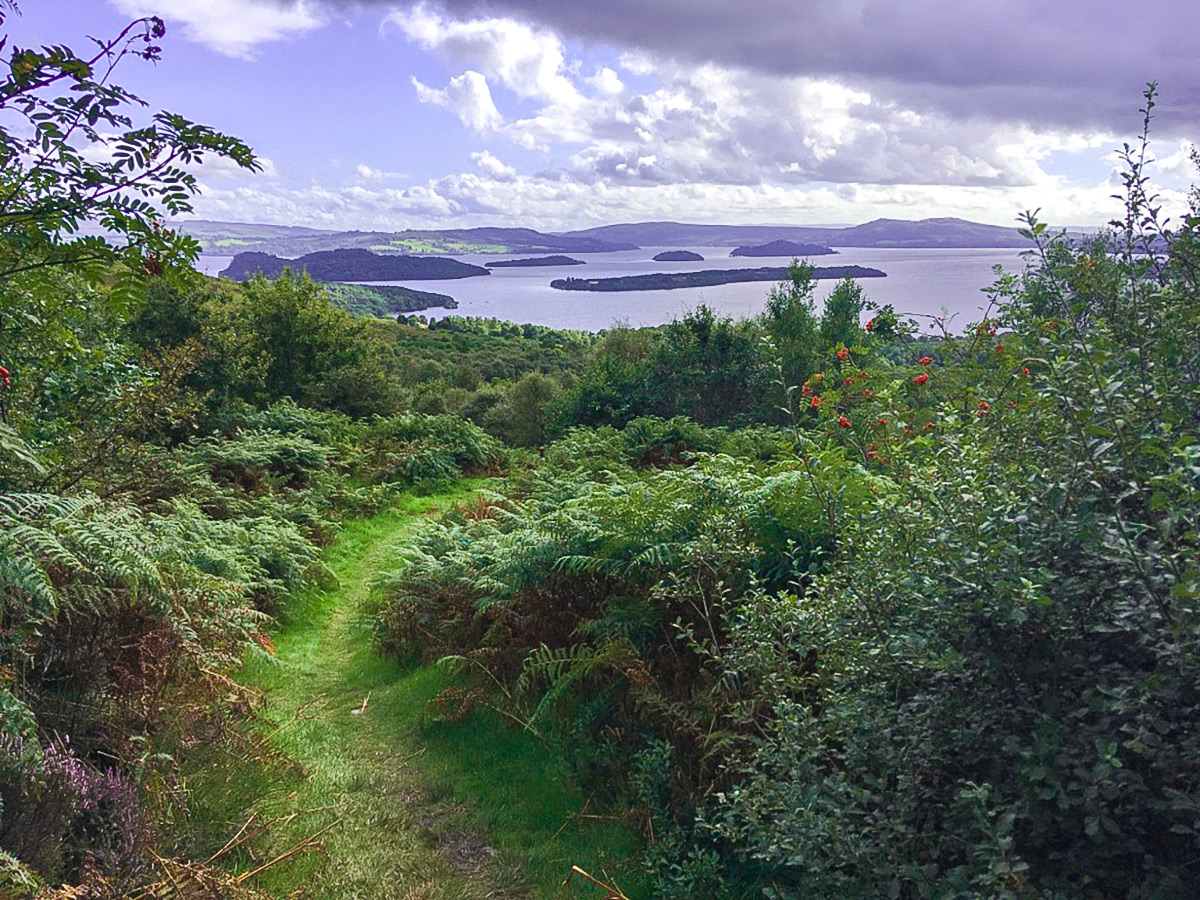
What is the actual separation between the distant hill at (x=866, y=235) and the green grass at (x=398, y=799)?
160 inches

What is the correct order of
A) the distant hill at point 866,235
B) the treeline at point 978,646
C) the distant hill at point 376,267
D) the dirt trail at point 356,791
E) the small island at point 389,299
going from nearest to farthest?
the treeline at point 978,646 < the dirt trail at point 356,791 < the distant hill at point 866,235 < the small island at point 389,299 < the distant hill at point 376,267

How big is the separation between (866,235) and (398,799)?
10750 cm

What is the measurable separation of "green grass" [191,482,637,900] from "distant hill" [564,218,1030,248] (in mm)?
4067

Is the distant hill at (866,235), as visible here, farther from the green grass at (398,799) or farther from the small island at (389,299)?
the small island at (389,299)

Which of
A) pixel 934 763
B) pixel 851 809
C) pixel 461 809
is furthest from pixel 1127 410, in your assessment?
pixel 461 809

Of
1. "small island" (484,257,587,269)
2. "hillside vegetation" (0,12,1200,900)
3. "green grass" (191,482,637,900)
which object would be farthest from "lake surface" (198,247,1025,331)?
"green grass" (191,482,637,900)

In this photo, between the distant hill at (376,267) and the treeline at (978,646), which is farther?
the distant hill at (376,267)

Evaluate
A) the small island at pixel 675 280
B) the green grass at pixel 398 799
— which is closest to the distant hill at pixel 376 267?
the small island at pixel 675 280

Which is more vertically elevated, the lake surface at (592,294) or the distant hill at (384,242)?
the distant hill at (384,242)

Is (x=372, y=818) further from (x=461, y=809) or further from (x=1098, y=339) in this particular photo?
(x=1098, y=339)

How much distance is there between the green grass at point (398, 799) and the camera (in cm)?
424

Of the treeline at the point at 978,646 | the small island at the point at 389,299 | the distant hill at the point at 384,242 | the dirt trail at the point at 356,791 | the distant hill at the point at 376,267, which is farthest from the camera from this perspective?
the distant hill at the point at 384,242

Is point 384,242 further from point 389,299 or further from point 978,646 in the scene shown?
point 978,646

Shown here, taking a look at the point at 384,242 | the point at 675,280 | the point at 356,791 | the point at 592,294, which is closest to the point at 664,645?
the point at 356,791
